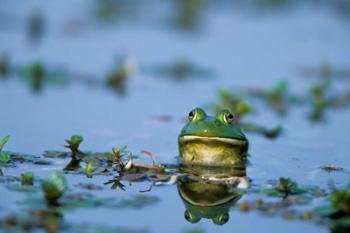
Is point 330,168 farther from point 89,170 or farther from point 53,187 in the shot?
point 53,187

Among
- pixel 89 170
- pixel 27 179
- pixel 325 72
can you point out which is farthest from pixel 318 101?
pixel 27 179

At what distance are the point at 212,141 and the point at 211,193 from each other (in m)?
0.64

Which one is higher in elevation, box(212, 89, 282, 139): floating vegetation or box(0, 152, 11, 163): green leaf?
box(212, 89, 282, 139): floating vegetation

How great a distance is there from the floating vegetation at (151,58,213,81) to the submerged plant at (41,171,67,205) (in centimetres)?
563

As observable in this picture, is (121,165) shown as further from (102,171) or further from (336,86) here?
(336,86)

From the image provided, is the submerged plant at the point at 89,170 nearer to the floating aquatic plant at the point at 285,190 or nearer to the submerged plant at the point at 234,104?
the floating aquatic plant at the point at 285,190

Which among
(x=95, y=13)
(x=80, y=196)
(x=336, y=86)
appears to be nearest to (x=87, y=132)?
(x=80, y=196)

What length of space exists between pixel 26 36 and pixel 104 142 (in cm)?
573

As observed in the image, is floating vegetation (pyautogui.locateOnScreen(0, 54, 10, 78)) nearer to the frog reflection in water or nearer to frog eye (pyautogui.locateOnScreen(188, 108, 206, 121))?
frog eye (pyautogui.locateOnScreen(188, 108, 206, 121))

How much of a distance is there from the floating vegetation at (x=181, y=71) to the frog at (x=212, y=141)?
14.3ft

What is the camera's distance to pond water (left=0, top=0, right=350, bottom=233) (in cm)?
498

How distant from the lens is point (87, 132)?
6730 millimetres

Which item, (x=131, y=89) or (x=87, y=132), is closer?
(x=87, y=132)

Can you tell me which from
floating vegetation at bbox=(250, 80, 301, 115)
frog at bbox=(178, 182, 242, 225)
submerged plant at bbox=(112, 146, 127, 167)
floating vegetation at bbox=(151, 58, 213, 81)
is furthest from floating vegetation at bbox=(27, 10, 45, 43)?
frog at bbox=(178, 182, 242, 225)
